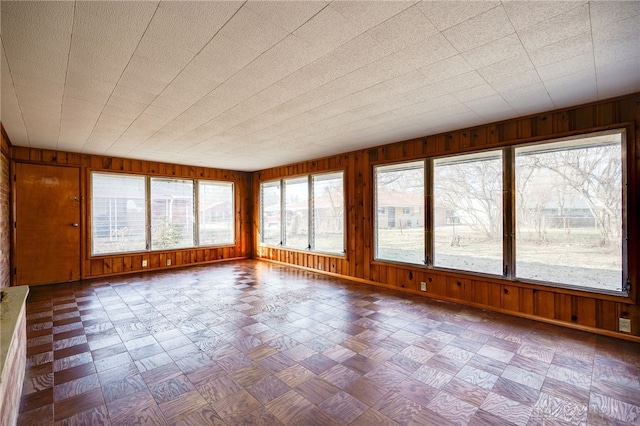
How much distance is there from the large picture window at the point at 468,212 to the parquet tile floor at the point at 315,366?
2.38ft

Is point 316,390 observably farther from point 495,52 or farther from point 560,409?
point 495,52

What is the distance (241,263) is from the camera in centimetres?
741

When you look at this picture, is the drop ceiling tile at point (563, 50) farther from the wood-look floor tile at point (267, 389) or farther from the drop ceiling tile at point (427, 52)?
the wood-look floor tile at point (267, 389)

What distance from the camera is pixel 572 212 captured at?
3.34 metres

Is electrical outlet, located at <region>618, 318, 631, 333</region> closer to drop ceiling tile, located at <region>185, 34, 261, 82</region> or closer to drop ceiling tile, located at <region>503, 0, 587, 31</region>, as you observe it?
drop ceiling tile, located at <region>503, 0, 587, 31</region>

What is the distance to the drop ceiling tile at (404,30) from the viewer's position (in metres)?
1.78

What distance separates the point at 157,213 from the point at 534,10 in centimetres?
719

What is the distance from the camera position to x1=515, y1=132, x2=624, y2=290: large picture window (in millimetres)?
3104

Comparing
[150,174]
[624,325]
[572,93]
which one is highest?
[572,93]

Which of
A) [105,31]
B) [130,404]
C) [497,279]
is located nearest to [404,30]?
[105,31]

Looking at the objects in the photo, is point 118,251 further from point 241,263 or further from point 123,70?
point 123,70

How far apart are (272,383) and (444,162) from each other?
379cm

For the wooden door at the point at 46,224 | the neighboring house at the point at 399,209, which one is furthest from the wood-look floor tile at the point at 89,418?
the wooden door at the point at 46,224

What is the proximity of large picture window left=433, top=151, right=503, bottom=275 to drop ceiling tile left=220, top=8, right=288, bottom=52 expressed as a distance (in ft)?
10.8
